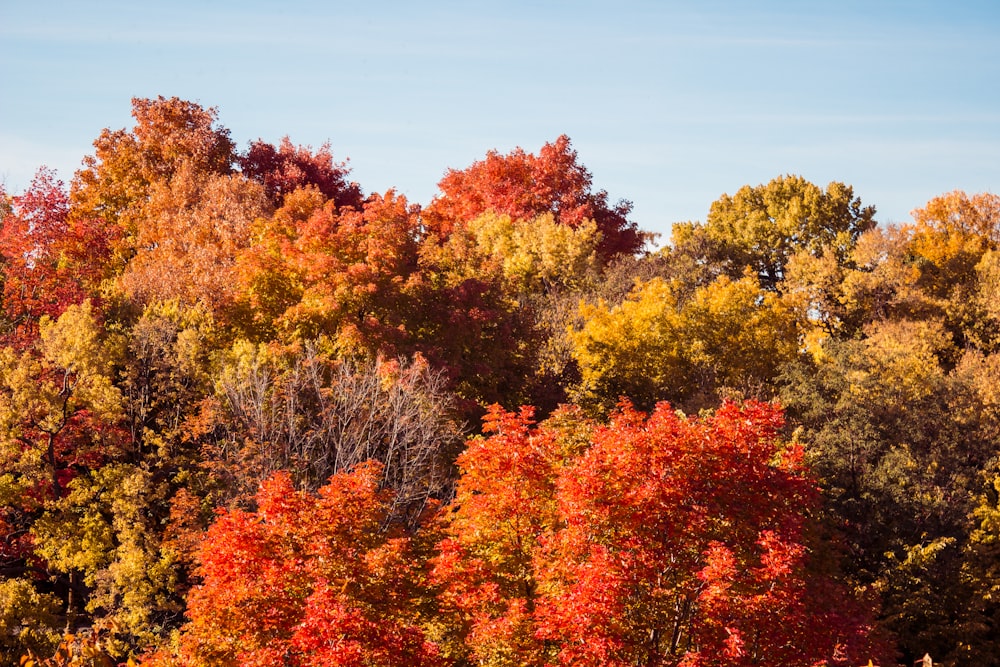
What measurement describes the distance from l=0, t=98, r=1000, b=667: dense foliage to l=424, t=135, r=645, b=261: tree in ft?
24.1

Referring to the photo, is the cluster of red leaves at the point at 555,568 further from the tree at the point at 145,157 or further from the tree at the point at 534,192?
the tree at the point at 534,192

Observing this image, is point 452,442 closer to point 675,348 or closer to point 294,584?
point 294,584

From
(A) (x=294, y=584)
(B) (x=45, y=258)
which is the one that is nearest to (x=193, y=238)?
(B) (x=45, y=258)

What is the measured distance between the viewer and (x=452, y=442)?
29.1 metres

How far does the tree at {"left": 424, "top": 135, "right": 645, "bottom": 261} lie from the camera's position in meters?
58.9

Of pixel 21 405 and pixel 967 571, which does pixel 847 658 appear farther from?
pixel 21 405

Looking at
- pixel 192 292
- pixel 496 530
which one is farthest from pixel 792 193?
pixel 496 530

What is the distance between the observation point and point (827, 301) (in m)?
50.4

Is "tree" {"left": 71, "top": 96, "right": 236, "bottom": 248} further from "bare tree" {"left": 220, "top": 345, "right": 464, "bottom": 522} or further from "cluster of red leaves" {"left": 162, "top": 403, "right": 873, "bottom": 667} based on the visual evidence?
"cluster of red leaves" {"left": 162, "top": 403, "right": 873, "bottom": 667}

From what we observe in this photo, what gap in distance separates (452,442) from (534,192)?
107 ft

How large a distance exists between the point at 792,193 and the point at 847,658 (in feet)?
155

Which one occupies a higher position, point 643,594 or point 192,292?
point 192,292

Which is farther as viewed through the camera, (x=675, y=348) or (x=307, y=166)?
(x=307, y=166)

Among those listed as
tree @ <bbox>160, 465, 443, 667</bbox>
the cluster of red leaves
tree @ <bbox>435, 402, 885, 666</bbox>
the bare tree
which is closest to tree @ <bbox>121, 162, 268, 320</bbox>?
the bare tree
